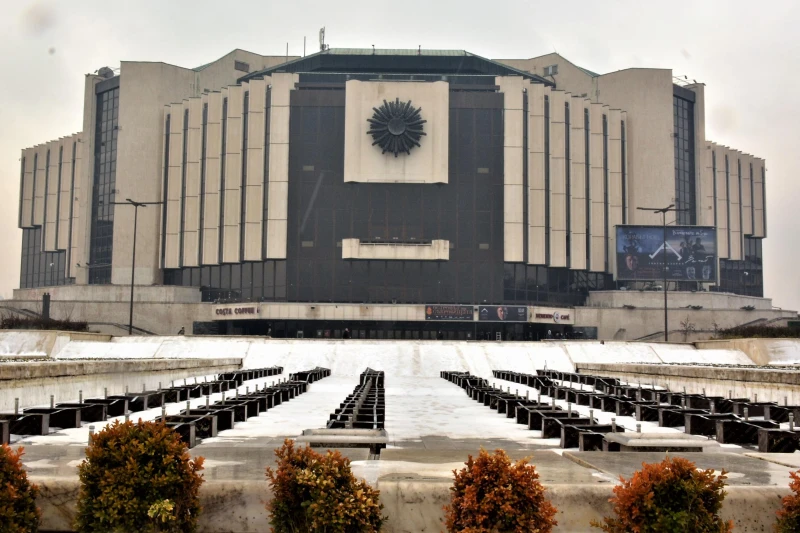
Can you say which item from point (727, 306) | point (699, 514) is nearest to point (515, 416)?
point (699, 514)

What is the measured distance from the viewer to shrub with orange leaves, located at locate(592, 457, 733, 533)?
8.69 meters

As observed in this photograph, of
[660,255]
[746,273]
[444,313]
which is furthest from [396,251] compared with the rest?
[746,273]

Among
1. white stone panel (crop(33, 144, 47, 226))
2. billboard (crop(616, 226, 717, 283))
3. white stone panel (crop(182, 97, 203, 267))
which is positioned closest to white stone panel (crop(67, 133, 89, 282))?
white stone panel (crop(33, 144, 47, 226))

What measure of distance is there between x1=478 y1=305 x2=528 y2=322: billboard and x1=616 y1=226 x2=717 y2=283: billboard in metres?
14.1

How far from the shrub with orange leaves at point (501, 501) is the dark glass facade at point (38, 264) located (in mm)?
128457

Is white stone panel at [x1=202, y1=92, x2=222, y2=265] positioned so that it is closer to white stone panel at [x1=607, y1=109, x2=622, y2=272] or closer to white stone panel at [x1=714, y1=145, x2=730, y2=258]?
white stone panel at [x1=607, y1=109, x2=622, y2=272]

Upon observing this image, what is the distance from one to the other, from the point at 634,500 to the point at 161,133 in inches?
4424

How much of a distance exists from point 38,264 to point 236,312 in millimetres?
52624

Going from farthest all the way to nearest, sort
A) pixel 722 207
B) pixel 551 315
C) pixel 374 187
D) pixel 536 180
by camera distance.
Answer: pixel 722 207 < pixel 536 180 < pixel 374 187 < pixel 551 315

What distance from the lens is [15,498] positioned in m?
9.05

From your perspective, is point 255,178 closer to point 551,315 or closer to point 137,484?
point 551,315

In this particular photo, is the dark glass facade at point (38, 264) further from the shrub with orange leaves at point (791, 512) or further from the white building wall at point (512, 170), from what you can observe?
the shrub with orange leaves at point (791, 512)

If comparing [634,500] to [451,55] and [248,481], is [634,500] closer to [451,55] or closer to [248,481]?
[248,481]

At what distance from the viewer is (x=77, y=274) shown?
391 feet
